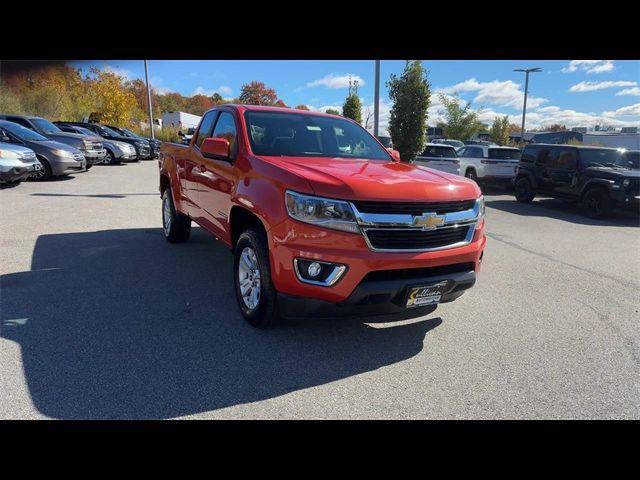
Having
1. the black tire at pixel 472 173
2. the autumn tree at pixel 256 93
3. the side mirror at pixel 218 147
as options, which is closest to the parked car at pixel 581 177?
the black tire at pixel 472 173

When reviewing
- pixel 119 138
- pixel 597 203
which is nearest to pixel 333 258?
A: pixel 597 203

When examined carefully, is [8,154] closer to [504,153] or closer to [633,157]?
[504,153]

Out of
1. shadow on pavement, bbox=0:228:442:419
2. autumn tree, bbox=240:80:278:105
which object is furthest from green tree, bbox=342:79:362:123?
autumn tree, bbox=240:80:278:105

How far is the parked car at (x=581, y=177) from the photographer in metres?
10.5

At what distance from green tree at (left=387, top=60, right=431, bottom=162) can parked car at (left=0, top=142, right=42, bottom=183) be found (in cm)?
1081

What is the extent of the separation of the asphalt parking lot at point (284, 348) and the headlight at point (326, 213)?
41.6 inches

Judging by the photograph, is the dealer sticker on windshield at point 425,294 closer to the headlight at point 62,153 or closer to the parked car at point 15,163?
the parked car at point 15,163

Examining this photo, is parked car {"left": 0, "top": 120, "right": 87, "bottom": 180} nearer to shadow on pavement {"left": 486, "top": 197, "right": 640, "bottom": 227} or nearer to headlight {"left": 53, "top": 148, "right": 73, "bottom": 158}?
headlight {"left": 53, "top": 148, "right": 73, "bottom": 158}

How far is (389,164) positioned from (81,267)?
392 cm

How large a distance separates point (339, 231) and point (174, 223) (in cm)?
410

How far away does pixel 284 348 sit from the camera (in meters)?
3.49
